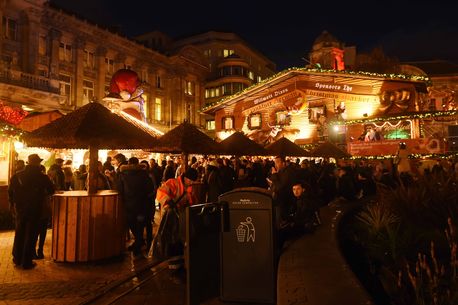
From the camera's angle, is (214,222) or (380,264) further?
(380,264)

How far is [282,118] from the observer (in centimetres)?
2600

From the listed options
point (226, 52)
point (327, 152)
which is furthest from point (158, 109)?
point (327, 152)

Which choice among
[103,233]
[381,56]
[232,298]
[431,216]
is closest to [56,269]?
[103,233]

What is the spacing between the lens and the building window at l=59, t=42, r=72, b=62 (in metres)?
34.0

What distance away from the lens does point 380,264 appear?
6.21 metres

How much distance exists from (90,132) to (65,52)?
3147cm

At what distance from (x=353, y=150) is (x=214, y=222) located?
17.7 m

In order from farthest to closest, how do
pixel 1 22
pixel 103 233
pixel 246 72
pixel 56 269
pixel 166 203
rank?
pixel 246 72, pixel 1 22, pixel 103 233, pixel 56 269, pixel 166 203

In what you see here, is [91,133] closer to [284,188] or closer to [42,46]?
[284,188]

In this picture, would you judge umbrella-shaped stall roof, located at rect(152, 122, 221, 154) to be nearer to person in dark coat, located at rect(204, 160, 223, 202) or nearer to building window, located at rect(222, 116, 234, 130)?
person in dark coat, located at rect(204, 160, 223, 202)

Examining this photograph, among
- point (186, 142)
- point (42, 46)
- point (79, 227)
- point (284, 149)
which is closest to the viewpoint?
point (79, 227)

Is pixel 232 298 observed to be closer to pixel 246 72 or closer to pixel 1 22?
pixel 1 22

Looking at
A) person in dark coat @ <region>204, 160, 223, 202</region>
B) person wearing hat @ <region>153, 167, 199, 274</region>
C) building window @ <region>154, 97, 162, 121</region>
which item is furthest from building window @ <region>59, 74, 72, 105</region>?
person wearing hat @ <region>153, 167, 199, 274</region>

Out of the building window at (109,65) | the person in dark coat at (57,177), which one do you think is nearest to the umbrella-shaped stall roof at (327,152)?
the person in dark coat at (57,177)
